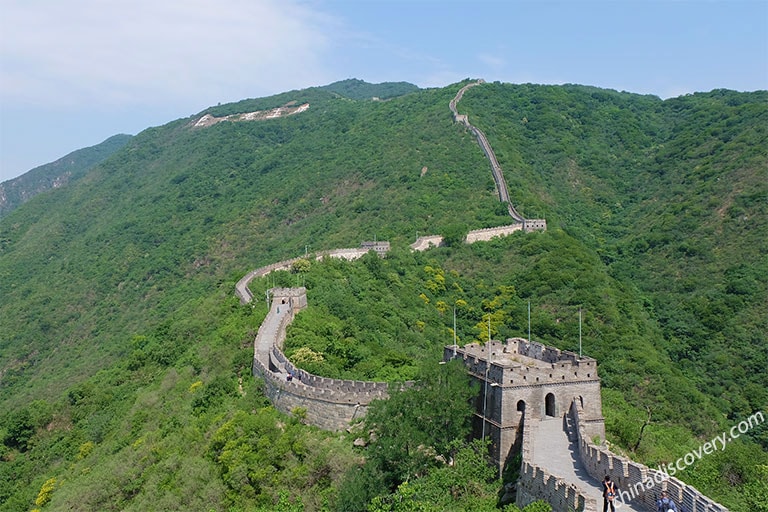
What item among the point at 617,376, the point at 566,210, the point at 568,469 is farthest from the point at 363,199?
the point at 568,469

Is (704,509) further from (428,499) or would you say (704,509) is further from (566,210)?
(566,210)

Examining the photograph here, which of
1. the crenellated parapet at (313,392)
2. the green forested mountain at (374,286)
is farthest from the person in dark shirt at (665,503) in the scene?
the crenellated parapet at (313,392)

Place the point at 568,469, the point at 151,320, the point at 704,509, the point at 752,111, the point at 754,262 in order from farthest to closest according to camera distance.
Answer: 1. the point at 752,111
2. the point at 151,320
3. the point at 754,262
4. the point at 568,469
5. the point at 704,509

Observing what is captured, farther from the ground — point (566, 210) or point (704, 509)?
point (704, 509)

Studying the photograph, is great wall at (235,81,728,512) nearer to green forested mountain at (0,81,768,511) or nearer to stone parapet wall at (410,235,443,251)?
green forested mountain at (0,81,768,511)

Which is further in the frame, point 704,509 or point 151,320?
point 151,320

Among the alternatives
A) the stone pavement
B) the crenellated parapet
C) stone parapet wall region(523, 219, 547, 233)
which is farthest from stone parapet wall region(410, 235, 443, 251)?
the stone pavement
